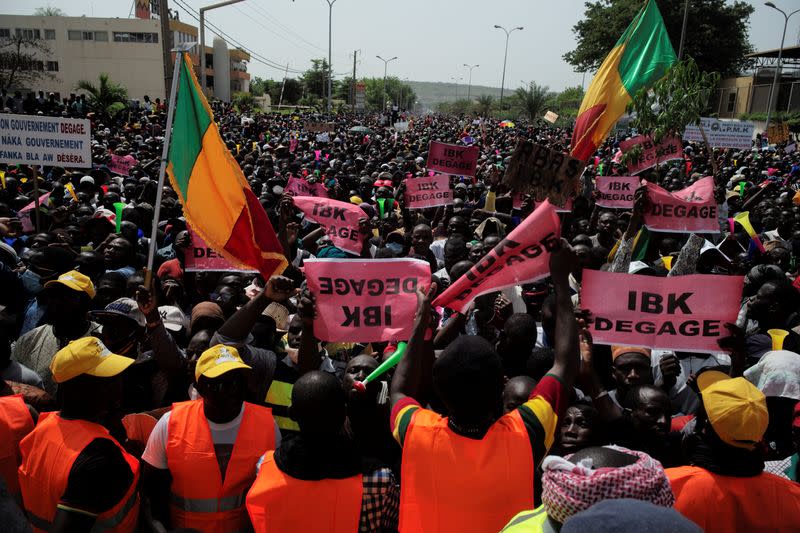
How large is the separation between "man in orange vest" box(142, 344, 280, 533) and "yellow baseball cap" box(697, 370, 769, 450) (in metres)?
1.74

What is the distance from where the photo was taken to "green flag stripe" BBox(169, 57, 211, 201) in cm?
424

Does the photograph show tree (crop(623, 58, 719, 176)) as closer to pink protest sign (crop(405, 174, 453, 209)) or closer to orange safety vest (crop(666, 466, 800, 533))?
pink protest sign (crop(405, 174, 453, 209))

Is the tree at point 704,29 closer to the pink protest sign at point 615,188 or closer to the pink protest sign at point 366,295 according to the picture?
the pink protest sign at point 615,188

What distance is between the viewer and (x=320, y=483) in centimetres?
221

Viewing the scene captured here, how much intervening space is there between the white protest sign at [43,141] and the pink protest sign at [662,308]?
643 cm

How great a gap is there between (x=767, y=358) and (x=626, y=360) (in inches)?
29.5

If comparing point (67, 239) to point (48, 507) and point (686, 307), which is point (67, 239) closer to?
point (48, 507)

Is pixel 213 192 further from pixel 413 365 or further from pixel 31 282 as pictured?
pixel 413 365

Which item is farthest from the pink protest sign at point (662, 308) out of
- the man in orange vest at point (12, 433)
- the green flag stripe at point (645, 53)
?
the green flag stripe at point (645, 53)

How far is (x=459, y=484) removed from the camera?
2.05 meters

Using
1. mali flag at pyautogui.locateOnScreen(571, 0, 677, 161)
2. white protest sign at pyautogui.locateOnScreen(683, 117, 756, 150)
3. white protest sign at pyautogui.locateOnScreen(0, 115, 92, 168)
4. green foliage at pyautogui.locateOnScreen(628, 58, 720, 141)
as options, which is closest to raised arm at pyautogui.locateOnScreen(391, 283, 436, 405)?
mali flag at pyautogui.locateOnScreen(571, 0, 677, 161)

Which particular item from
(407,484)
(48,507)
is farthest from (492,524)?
(48,507)

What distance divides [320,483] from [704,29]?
194 feet

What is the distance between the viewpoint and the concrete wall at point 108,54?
5894 centimetres
